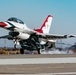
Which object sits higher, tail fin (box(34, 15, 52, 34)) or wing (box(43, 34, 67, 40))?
tail fin (box(34, 15, 52, 34))

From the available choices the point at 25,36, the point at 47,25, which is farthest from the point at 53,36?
the point at 47,25

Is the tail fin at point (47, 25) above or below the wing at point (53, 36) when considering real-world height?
above

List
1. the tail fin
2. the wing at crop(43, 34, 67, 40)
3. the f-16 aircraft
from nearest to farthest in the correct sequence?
the f-16 aircraft < the wing at crop(43, 34, 67, 40) < the tail fin

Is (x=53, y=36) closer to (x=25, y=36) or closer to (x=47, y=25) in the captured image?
(x=25, y=36)

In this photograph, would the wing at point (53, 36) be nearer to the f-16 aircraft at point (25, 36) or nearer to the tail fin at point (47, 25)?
the f-16 aircraft at point (25, 36)

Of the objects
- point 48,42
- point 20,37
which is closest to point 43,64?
point 20,37

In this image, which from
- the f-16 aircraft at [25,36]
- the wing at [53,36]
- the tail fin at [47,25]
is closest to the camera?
the f-16 aircraft at [25,36]

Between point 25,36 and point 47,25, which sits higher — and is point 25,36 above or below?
below

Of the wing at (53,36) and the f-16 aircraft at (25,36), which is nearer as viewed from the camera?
the f-16 aircraft at (25,36)

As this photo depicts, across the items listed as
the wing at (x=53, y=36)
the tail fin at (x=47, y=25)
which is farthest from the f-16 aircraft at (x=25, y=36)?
the tail fin at (x=47, y=25)

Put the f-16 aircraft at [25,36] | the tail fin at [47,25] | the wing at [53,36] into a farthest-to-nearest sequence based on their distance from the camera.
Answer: the tail fin at [47,25], the wing at [53,36], the f-16 aircraft at [25,36]

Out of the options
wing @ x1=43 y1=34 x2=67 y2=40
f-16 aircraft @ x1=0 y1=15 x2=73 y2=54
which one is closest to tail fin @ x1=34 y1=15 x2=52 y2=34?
f-16 aircraft @ x1=0 y1=15 x2=73 y2=54

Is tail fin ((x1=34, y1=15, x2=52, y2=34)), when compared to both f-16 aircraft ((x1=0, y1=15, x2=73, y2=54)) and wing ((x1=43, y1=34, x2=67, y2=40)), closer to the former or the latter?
f-16 aircraft ((x1=0, y1=15, x2=73, y2=54))

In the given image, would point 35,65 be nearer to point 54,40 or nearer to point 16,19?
point 16,19
